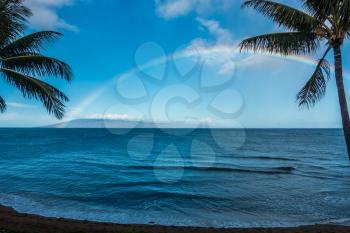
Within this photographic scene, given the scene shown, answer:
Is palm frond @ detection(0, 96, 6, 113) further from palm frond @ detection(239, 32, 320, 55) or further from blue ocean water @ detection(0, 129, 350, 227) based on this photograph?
palm frond @ detection(239, 32, 320, 55)

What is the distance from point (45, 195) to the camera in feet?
53.4

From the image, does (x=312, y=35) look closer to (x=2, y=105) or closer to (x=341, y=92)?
(x=341, y=92)

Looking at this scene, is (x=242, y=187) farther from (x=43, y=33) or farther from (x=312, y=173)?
(x=43, y=33)

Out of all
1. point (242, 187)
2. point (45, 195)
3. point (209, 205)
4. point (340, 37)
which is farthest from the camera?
point (242, 187)

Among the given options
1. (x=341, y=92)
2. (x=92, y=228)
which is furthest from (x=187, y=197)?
(x=341, y=92)

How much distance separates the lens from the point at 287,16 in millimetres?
8180

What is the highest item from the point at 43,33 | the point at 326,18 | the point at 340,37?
the point at 43,33

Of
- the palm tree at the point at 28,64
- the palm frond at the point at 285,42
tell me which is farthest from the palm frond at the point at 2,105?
the palm frond at the point at 285,42

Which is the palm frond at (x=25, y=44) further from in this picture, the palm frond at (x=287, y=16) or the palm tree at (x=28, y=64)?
the palm frond at (x=287, y=16)

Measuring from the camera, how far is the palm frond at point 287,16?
790 cm

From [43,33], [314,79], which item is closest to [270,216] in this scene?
[314,79]

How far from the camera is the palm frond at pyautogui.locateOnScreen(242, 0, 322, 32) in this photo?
790 centimetres

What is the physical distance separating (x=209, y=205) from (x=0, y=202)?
10.3 meters

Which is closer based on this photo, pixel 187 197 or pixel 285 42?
pixel 285 42
